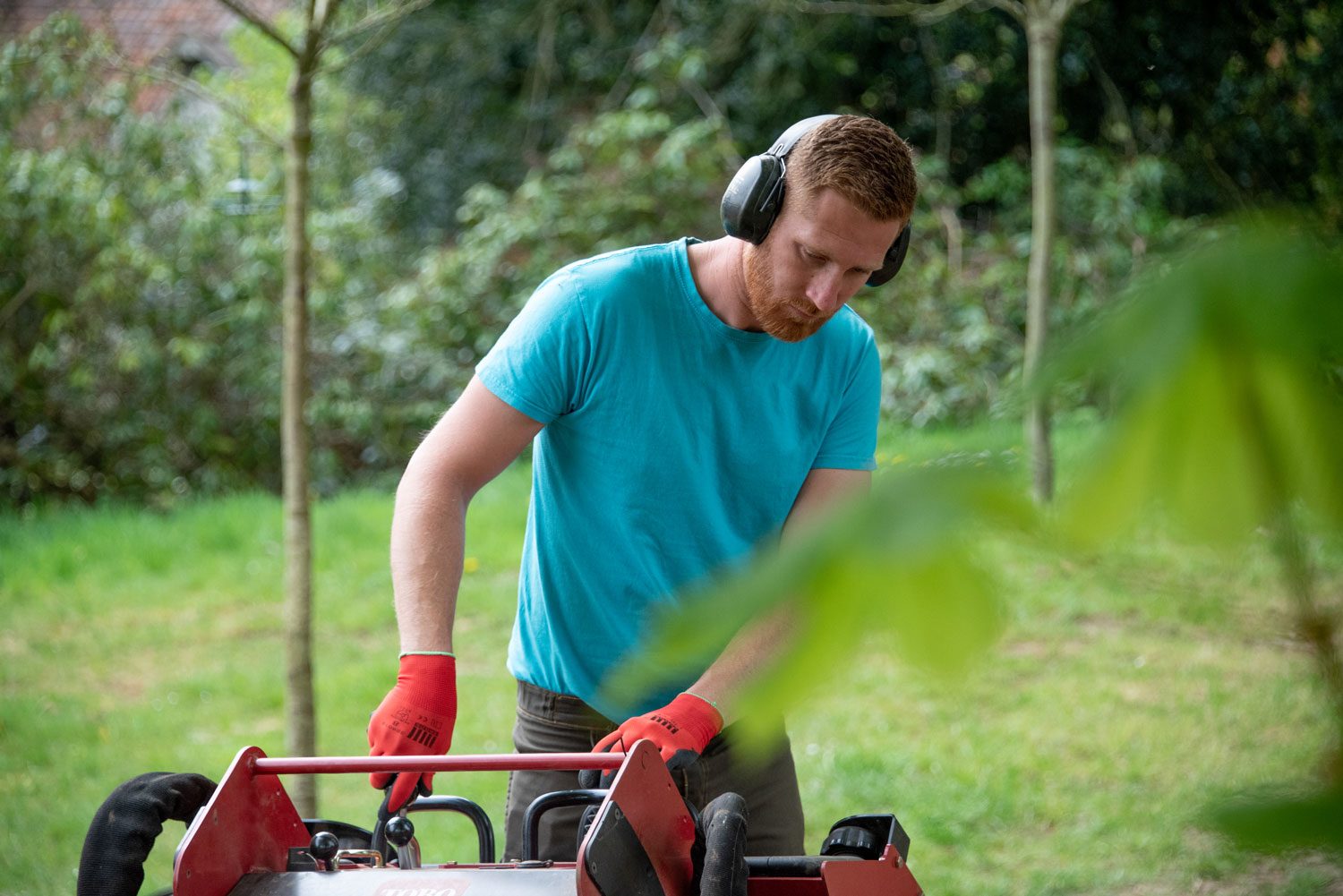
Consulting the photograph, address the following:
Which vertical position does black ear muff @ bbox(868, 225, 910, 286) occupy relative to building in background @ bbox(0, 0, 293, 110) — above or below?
below

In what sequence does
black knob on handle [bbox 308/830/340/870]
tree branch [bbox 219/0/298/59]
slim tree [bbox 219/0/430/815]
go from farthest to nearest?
slim tree [bbox 219/0/430/815] < tree branch [bbox 219/0/298/59] < black knob on handle [bbox 308/830/340/870]

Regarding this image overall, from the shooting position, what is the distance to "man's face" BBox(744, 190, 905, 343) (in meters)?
1.79

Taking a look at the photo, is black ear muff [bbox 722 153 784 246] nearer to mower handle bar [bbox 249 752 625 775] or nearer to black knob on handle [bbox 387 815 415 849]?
mower handle bar [bbox 249 752 625 775]

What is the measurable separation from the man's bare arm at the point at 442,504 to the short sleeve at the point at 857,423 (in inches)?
20.8

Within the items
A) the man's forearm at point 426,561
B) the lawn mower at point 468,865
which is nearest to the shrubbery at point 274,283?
the man's forearm at point 426,561

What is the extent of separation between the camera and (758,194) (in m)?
1.88

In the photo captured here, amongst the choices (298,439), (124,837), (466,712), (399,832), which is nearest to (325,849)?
(399,832)

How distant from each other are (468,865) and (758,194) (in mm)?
1063

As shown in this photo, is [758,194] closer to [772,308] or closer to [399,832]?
[772,308]

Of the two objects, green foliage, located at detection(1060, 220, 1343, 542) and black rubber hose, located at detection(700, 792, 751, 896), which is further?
black rubber hose, located at detection(700, 792, 751, 896)

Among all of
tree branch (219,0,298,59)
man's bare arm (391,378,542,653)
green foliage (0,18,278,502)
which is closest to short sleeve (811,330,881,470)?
man's bare arm (391,378,542,653)

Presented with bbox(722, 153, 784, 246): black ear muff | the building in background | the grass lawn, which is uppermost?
the building in background

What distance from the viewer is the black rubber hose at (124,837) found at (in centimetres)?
144

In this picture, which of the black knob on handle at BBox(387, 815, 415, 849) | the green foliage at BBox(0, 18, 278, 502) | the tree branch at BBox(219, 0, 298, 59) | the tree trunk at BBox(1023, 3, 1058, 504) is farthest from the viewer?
the green foliage at BBox(0, 18, 278, 502)
